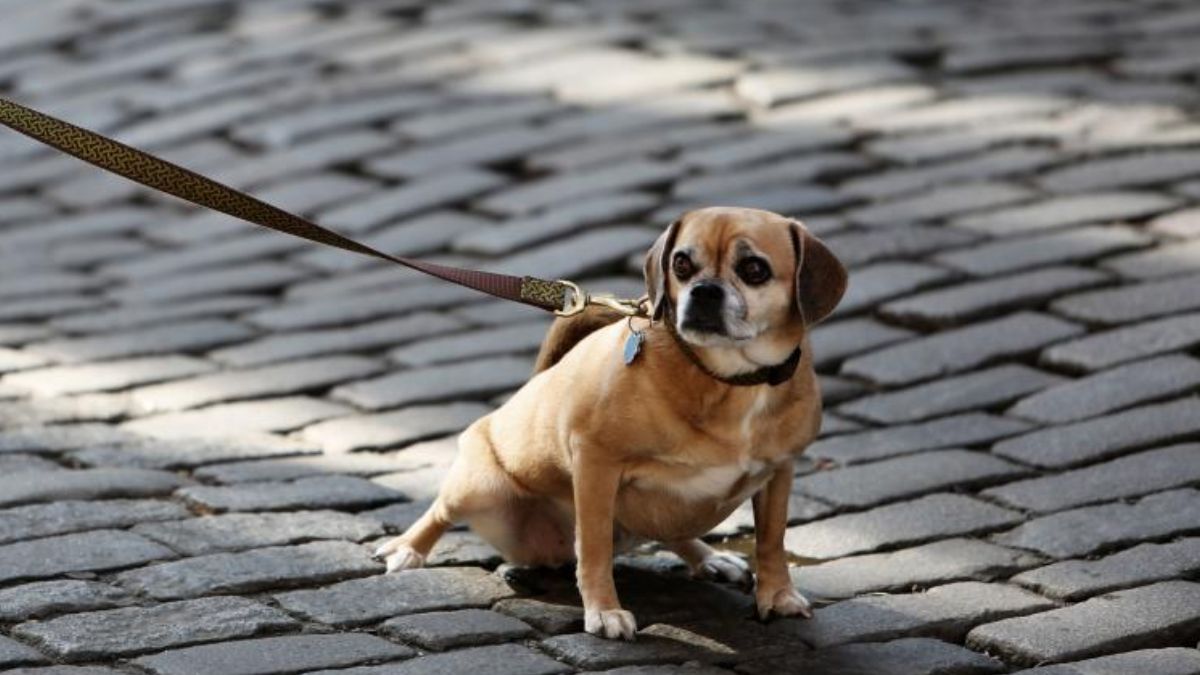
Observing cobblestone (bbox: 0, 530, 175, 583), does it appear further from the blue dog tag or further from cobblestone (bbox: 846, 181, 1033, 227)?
cobblestone (bbox: 846, 181, 1033, 227)

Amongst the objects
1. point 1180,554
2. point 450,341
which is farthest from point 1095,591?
point 450,341

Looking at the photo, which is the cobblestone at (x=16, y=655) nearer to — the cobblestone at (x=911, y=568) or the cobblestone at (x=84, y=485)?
the cobblestone at (x=84, y=485)

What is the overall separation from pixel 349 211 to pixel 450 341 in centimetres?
124

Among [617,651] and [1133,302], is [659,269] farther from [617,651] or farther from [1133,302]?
[1133,302]

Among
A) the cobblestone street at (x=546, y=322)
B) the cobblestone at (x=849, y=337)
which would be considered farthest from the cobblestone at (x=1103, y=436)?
the cobblestone at (x=849, y=337)

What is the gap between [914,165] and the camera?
6.88 metres

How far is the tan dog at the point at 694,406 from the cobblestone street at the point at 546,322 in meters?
0.17

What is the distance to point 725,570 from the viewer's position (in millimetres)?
4160

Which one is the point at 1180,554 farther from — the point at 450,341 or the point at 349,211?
the point at 349,211

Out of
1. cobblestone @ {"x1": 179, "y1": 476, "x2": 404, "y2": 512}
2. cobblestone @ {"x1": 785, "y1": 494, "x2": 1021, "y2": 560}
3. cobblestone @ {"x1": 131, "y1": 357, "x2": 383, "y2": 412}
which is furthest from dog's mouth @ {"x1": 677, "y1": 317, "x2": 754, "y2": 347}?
cobblestone @ {"x1": 131, "y1": 357, "x2": 383, "y2": 412}

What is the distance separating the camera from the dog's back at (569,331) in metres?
4.24

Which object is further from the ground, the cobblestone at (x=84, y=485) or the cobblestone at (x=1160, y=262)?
the cobblestone at (x=1160, y=262)

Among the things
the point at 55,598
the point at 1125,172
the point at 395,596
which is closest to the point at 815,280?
the point at 395,596

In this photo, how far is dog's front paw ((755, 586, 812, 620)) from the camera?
3881 millimetres
